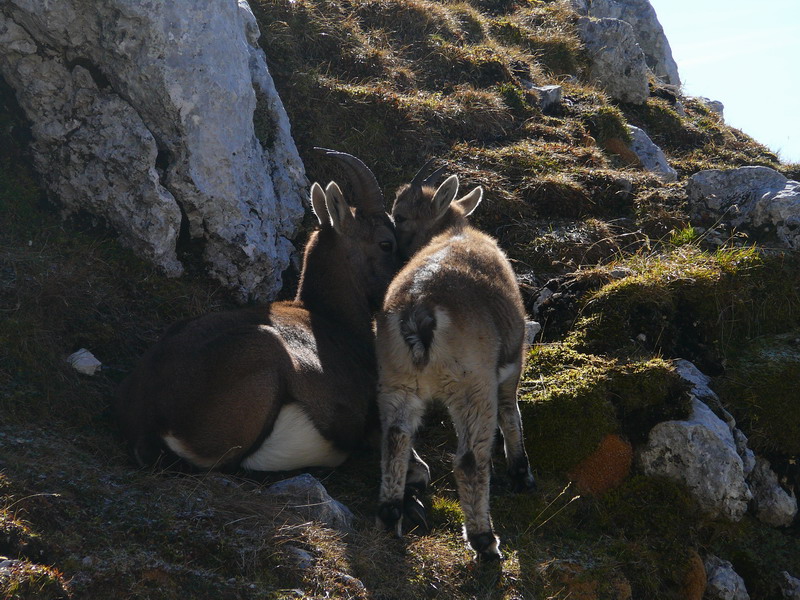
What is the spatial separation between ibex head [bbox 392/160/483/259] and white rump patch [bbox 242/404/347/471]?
2572mm

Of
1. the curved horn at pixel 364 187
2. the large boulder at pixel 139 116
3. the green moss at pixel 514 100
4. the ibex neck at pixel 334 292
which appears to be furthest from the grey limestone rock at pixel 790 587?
the green moss at pixel 514 100

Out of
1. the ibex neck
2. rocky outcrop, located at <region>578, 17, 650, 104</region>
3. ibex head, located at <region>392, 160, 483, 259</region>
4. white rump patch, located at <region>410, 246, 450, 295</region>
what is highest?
rocky outcrop, located at <region>578, 17, 650, 104</region>

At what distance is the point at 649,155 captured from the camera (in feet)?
40.5

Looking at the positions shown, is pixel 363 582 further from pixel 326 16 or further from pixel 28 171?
pixel 326 16

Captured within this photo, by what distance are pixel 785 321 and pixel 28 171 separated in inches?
318

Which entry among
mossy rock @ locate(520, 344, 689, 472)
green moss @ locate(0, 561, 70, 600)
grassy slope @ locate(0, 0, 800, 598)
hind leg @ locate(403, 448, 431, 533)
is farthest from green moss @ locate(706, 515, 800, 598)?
green moss @ locate(0, 561, 70, 600)

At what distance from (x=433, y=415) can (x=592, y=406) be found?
1525 mm

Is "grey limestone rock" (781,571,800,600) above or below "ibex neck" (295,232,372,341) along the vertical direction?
below

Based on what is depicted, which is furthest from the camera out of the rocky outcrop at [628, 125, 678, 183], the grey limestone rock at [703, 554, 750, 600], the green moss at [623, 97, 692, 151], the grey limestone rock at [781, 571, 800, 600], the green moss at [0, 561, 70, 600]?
the green moss at [623, 97, 692, 151]

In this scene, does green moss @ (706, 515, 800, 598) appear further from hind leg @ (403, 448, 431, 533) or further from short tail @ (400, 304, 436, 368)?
short tail @ (400, 304, 436, 368)

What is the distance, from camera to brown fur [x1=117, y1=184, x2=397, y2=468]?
5.82 meters

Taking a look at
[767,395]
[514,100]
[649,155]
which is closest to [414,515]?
[767,395]

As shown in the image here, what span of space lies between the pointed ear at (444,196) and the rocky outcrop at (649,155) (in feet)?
16.5

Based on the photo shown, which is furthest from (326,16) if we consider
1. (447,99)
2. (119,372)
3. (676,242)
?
(119,372)
